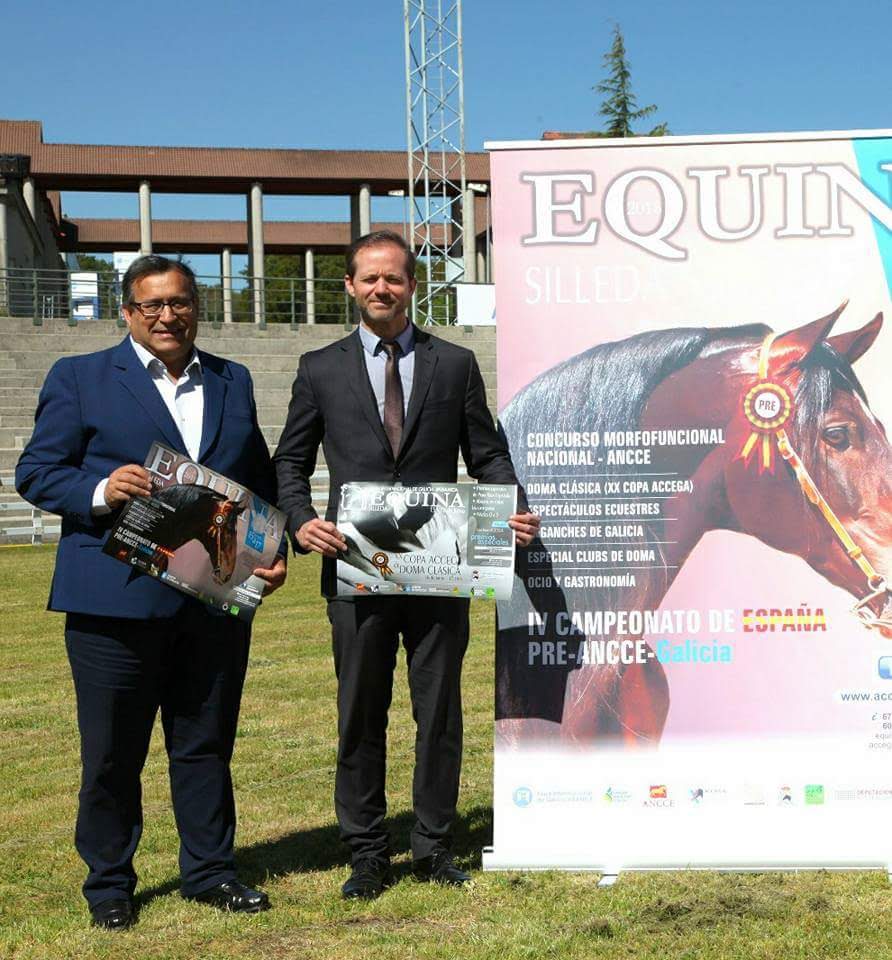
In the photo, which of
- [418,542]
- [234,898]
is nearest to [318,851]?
[234,898]

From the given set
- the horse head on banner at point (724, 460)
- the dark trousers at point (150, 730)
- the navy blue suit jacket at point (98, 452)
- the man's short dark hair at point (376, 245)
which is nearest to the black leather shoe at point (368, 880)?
the dark trousers at point (150, 730)

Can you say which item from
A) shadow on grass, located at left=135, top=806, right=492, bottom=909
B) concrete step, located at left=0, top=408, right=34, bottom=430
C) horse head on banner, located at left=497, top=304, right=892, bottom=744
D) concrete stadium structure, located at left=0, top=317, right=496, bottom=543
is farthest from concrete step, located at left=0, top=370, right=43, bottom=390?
horse head on banner, located at left=497, top=304, right=892, bottom=744

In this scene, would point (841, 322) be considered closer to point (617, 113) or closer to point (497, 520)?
point (497, 520)

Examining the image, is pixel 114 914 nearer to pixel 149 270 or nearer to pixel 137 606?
pixel 137 606

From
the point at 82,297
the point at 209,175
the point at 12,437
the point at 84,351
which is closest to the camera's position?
the point at 12,437

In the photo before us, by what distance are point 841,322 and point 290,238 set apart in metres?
47.0

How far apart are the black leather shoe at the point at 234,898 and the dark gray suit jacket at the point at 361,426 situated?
1.02 m

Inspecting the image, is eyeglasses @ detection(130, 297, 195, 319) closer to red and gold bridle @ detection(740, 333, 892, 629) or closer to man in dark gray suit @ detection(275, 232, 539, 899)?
man in dark gray suit @ detection(275, 232, 539, 899)

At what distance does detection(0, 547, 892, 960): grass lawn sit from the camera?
396 centimetres

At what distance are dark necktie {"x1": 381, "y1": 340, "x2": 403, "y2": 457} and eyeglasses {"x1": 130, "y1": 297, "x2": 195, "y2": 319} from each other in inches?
28.7

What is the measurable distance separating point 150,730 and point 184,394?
3.65 feet

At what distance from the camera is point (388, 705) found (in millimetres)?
4605

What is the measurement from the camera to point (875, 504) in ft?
15.4

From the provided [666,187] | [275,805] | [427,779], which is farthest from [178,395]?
[275,805]
